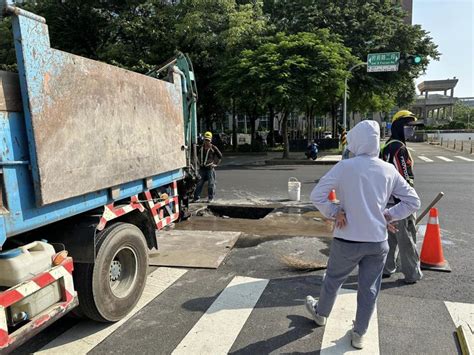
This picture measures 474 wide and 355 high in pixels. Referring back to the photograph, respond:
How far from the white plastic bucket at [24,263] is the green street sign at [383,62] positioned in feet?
61.2

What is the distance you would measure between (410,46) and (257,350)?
28.0 metres

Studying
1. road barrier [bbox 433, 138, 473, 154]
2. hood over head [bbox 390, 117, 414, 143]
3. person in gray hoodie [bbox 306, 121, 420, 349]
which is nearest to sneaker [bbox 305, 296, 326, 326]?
person in gray hoodie [bbox 306, 121, 420, 349]

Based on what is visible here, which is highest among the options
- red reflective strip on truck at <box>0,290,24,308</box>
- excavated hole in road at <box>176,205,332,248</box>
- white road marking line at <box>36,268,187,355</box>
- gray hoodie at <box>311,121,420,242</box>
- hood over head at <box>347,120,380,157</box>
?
hood over head at <box>347,120,380,157</box>

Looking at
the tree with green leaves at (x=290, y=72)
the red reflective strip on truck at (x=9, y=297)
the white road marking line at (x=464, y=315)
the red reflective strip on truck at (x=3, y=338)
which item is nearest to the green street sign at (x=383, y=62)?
the tree with green leaves at (x=290, y=72)

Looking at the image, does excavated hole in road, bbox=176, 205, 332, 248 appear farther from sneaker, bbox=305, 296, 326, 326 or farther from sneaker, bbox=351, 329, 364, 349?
sneaker, bbox=351, 329, 364, 349

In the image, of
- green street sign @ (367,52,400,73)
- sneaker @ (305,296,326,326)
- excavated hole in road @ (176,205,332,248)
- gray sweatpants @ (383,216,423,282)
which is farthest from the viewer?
Answer: green street sign @ (367,52,400,73)

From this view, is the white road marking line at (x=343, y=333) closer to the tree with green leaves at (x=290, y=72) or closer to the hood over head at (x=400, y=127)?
the hood over head at (x=400, y=127)

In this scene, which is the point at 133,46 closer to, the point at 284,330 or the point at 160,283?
the point at 160,283

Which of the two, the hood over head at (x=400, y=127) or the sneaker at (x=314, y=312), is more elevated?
the hood over head at (x=400, y=127)

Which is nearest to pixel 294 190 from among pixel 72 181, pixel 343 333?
pixel 343 333

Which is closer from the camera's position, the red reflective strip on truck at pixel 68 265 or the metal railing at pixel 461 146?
the red reflective strip on truck at pixel 68 265

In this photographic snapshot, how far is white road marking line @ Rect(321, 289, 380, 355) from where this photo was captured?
3.30 metres

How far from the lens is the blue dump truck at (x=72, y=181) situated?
273 centimetres

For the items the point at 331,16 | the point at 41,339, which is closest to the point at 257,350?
the point at 41,339
